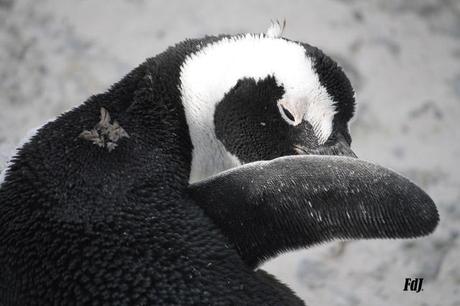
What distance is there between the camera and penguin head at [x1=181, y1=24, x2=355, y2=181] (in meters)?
0.99

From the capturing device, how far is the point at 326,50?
186 centimetres

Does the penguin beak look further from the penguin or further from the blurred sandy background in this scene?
the blurred sandy background

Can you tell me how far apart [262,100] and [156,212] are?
277 millimetres

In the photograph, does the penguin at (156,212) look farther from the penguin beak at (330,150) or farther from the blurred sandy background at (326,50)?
the blurred sandy background at (326,50)

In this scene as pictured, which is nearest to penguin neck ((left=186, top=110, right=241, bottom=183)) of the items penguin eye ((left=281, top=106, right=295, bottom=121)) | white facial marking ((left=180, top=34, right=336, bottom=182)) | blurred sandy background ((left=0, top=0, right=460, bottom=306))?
white facial marking ((left=180, top=34, right=336, bottom=182))

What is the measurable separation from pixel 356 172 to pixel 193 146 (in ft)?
0.81

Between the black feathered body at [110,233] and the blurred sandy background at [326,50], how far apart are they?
83cm

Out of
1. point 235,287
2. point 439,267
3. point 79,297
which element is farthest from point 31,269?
point 439,267

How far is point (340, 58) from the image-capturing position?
1.86 meters

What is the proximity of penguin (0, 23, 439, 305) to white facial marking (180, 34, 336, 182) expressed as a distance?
40 mm

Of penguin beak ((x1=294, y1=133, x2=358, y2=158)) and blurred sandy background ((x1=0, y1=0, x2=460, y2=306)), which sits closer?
penguin beak ((x1=294, y1=133, x2=358, y2=158))

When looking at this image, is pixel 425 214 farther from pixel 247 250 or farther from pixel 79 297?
pixel 79 297

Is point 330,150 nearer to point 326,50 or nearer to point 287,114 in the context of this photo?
point 287,114

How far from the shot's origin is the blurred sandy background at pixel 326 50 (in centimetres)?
174
